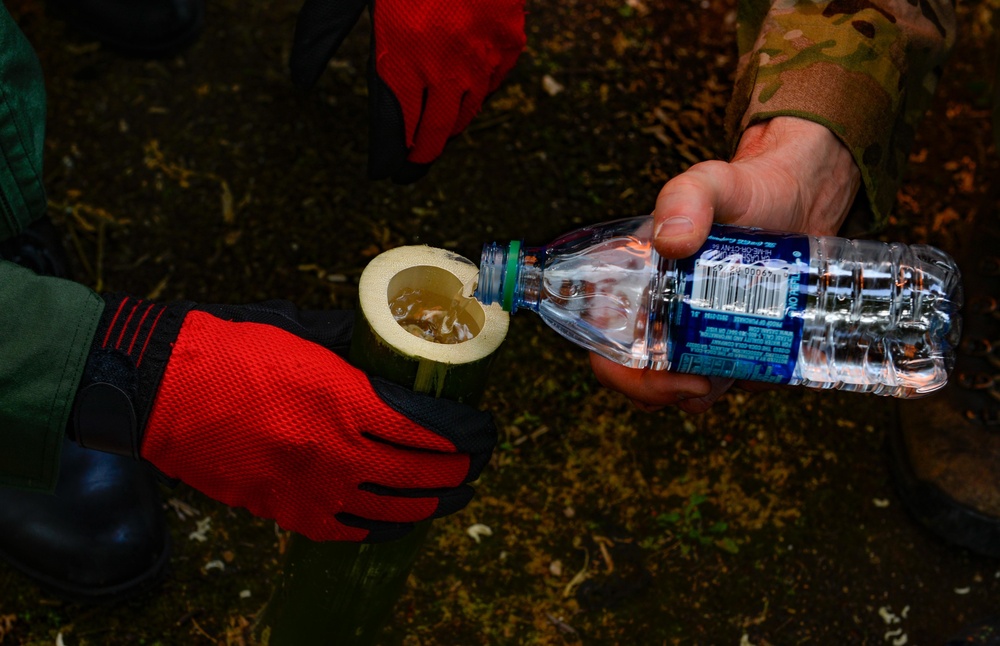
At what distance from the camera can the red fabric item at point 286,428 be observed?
1405mm

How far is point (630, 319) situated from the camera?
156cm

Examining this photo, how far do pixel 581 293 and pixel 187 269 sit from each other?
146 cm

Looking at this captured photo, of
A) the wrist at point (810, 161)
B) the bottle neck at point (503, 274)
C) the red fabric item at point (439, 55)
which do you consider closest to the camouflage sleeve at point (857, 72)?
the wrist at point (810, 161)

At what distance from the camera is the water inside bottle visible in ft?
4.95

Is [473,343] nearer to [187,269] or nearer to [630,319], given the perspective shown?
[630,319]

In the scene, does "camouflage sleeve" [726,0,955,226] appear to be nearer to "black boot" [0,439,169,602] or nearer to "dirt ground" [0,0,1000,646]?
"dirt ground" [0,0,1000,646]

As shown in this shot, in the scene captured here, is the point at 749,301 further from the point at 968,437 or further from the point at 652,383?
the point at 968,437

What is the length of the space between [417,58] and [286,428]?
1.02m

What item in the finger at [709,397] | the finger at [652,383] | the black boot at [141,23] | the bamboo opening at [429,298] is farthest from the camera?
the black boot at [141,23]

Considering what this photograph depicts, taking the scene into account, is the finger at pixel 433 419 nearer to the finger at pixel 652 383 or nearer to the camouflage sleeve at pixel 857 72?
the finger at pixel 652 383

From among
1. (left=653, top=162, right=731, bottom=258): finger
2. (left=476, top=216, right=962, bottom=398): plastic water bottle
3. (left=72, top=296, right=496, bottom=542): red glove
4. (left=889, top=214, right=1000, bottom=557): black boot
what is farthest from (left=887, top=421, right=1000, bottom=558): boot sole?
(left=72, top=296, right=496, bottom=542): red glove

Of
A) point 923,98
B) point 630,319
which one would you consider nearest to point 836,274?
point 630,319

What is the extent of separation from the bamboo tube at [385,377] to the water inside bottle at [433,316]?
0.04 ft

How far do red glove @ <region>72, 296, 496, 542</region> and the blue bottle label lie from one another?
416mm
